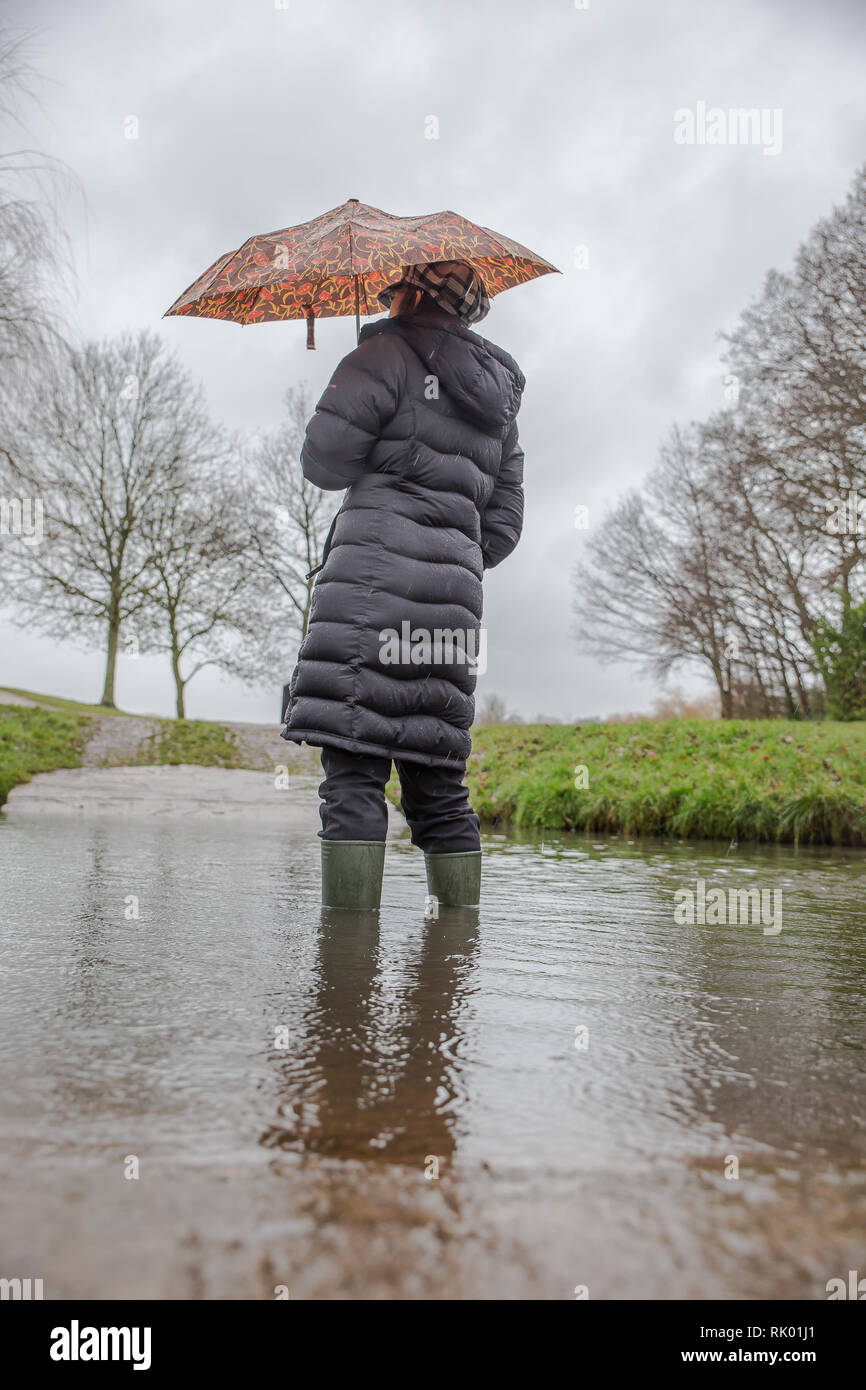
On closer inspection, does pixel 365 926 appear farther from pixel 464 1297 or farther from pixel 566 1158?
pixel 464 1297

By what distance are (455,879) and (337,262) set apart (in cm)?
209

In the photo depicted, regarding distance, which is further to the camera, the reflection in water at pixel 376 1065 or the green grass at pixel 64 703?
the green grass at pixel 64 703

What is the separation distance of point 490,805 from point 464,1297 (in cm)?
794

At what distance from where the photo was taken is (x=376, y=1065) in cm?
161

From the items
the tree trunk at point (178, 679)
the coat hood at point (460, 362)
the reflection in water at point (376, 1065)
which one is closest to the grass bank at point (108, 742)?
the tree trunk at point (178, 679)

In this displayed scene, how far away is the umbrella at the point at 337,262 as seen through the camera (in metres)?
3.11

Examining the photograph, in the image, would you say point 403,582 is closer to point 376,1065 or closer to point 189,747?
point 376,1065

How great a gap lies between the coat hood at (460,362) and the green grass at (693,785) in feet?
15.9

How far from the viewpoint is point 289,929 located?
2.90 meters

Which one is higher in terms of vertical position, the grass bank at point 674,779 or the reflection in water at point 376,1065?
the grass bank at point 674,779

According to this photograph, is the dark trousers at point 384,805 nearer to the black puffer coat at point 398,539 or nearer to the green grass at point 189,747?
the black puffer coat at point 398,539

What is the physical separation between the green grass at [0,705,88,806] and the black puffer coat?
749cm

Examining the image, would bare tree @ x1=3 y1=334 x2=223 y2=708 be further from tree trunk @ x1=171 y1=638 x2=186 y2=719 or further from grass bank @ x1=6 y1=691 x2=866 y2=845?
grass bank @ x1=6 y1=691 x2=866 y2=845
